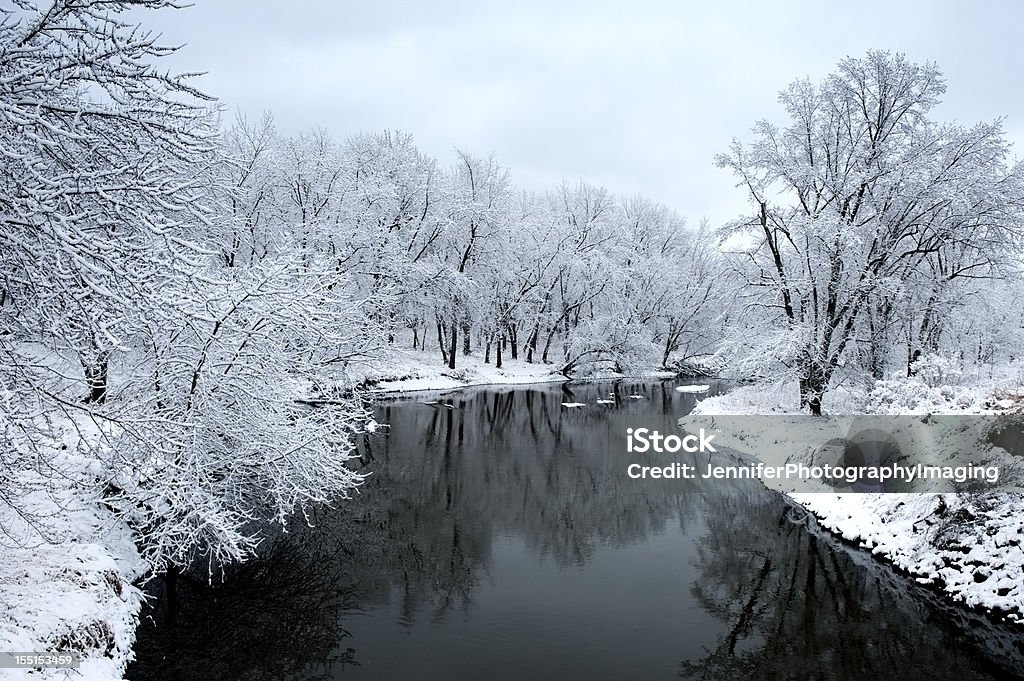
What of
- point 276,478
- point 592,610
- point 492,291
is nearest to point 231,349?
point 276,478

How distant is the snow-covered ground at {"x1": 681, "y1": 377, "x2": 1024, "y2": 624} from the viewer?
10.8m

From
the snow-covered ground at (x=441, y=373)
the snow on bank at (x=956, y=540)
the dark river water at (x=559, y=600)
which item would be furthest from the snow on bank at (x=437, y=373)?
the snow on bank at (x=956, y=540)

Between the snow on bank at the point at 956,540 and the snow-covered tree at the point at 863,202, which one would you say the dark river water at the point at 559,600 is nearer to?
the snow on bank at the point at 956,540

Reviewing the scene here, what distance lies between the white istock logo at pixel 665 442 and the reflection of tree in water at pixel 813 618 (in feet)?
32.4

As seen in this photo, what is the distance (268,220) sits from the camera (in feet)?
119

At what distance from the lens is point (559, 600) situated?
11.6 metres

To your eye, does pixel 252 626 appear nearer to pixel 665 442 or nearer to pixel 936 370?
pixel 936 370

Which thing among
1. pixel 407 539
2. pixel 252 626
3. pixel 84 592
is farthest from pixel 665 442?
pixel 84 592

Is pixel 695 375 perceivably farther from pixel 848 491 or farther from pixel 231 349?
pixel 231 349

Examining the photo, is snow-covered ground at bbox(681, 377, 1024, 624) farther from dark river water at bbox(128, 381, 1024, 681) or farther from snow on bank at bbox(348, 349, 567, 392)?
snow on bank at bbox(348, 349, 567, 392)

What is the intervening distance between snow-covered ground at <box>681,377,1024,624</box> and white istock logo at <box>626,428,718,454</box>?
7.48 metres

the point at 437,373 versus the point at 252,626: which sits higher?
the point at 437,373

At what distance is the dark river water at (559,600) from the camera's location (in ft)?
30.5

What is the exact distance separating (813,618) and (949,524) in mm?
3703
